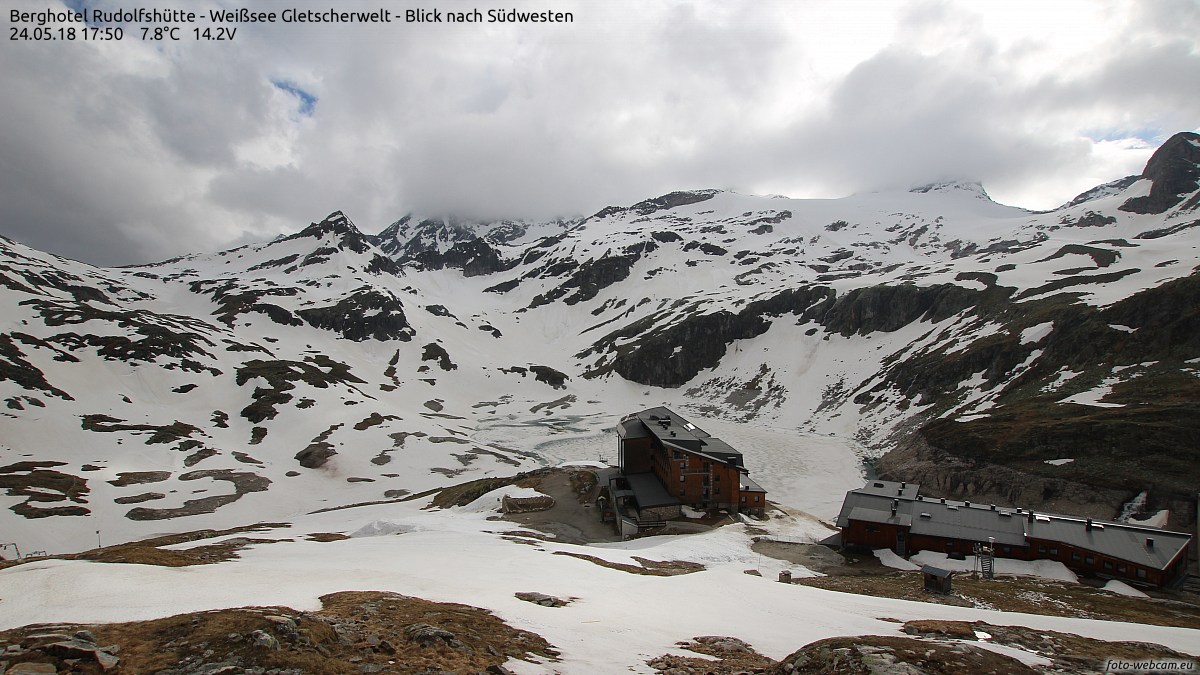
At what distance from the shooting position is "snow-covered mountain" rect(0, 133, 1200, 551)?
6125cm

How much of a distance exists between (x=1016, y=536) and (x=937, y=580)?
15.0 meters

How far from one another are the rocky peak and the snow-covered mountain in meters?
0.87

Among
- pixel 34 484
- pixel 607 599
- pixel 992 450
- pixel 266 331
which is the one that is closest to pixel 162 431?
pixel 34 484

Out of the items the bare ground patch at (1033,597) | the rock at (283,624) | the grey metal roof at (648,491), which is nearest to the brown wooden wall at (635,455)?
the grey metal roof at (648,491)

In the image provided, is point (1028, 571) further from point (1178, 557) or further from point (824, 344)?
point (824, 344)

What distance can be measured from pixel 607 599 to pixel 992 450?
59.3m

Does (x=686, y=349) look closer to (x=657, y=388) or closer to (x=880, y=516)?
(x=657, y=388)

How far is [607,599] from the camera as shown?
22.2 metres

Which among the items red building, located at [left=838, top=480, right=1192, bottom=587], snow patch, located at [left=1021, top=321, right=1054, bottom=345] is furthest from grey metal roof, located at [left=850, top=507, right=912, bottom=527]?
snow patch, located at [left=1021, top=321, right=1054, bottom=345]

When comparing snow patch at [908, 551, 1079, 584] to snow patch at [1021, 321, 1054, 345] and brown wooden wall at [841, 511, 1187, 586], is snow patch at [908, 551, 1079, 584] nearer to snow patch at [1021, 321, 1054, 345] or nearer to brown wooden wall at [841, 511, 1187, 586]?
brown wooden wall at [841, 511, 1187, 586]

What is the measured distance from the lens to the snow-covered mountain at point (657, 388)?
61250 mm

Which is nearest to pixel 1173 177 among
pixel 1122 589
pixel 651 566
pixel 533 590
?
pixel 1122 589

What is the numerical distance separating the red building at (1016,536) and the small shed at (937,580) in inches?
488

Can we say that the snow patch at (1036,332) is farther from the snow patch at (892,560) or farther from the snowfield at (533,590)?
the snowfield at (533,590)
